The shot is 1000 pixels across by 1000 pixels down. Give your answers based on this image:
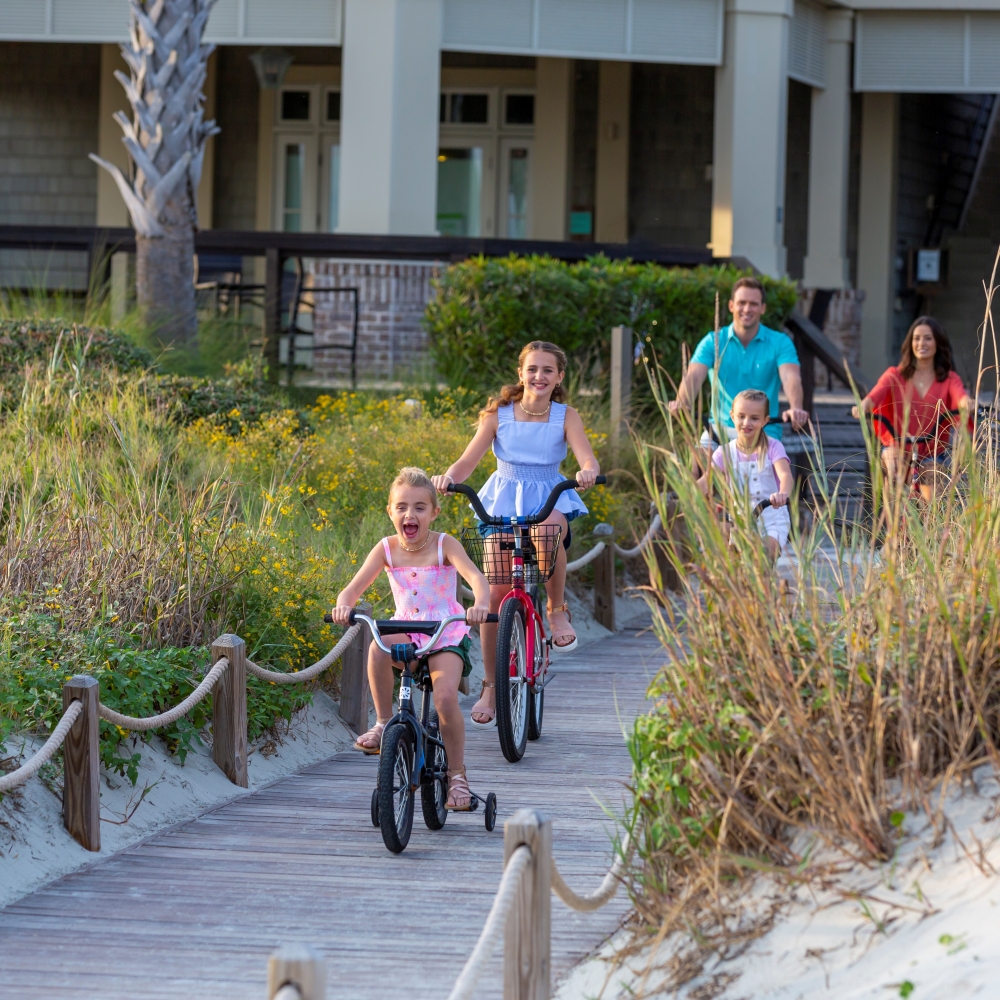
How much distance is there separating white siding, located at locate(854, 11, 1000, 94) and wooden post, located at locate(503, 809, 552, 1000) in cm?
1639

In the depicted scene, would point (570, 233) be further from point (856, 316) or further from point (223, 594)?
point (223, 594)

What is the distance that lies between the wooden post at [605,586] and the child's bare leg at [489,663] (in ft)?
9.51

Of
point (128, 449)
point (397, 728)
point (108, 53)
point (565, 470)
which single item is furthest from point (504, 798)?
point (108, 53)

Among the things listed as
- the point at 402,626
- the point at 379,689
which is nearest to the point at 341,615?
the point at 402,626

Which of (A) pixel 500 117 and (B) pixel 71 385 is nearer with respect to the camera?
(B) pixel 71 385

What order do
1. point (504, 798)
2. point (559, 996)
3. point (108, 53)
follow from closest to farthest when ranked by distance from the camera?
point (559, 996) → point (504, 798) → point (108, 53)

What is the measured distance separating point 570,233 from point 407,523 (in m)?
15.2

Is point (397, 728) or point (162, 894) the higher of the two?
point (397, 728)

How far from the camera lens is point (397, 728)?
188 inches

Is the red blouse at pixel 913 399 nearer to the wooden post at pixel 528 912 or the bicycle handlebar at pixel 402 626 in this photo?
the bicycle handlebar at pixel 402 626

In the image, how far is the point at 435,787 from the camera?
5.10 meters

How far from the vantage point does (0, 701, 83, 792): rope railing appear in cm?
436

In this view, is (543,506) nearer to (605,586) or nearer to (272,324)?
(605,586)

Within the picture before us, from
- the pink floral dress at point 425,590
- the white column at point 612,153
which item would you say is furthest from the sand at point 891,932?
the white column at point 612,153
